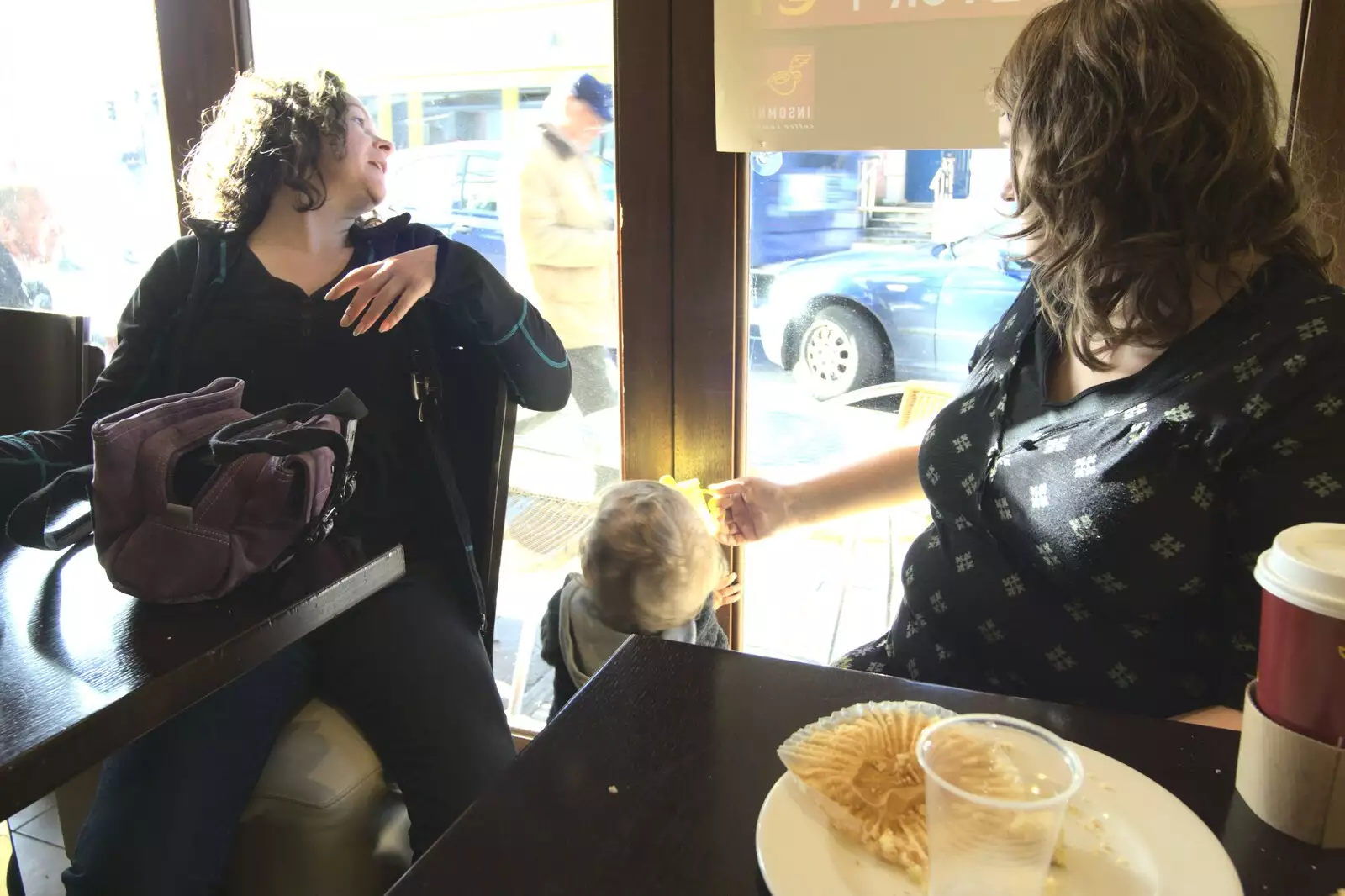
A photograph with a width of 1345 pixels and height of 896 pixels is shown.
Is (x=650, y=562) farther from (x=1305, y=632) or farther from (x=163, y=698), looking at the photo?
(x=1305, y=632)

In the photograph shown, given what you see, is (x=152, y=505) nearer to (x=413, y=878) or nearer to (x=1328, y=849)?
(x=413, y=878)

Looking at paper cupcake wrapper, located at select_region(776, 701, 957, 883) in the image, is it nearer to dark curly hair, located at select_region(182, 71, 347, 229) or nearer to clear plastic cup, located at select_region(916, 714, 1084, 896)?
clear plastic cup, located at select_region(916, 714, 1084, 896)

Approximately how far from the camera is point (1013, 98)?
1.03 metres

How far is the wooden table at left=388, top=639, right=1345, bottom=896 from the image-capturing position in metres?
0.60

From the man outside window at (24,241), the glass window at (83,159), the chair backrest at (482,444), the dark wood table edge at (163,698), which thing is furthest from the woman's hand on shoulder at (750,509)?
the man outside window at (24,241)

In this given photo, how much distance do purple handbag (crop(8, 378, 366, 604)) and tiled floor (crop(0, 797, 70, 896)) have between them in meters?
0.88

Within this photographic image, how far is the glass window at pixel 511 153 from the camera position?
6.02 ft

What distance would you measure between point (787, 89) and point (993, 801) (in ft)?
4.47

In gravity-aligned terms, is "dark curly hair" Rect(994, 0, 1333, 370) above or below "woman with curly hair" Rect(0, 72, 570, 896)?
above

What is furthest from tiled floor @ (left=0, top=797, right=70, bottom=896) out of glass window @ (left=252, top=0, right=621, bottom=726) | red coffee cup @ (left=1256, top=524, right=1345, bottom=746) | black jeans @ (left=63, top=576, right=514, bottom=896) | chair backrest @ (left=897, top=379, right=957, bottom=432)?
red coffee cup @ (left=1256, top=524, right=1345, bottom=746)

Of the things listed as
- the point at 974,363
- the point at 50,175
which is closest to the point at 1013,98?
the point at 974,363

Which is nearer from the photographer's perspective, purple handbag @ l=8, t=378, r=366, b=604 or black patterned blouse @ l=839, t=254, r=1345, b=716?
black patterned blouse @ l=839, t=254, r=1345, b=716

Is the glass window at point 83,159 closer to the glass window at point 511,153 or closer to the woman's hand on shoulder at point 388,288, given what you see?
the glass window at point 511,153

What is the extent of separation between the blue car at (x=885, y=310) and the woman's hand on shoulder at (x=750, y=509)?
366 mm
